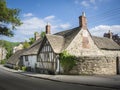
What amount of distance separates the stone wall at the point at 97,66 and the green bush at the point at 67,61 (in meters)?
1.52

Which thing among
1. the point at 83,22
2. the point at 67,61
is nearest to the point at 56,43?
the point at 67,61

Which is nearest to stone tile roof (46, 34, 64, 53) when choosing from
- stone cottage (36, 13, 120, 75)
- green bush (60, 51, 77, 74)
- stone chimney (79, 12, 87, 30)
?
stone cottage (36, 13, 120, 75)

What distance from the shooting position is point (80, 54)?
34625mm

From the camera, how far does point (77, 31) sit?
3519cm

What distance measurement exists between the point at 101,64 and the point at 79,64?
318 centimetres

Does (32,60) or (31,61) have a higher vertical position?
(32,60)

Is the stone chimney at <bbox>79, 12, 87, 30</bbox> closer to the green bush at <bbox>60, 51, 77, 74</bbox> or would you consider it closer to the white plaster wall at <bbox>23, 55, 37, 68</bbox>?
the green bush at <bbox>60, 51, 77, 74</bbox>

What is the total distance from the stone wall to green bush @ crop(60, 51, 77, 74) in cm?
152

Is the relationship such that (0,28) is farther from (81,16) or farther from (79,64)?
(81,16)

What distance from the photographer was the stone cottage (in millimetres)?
27484

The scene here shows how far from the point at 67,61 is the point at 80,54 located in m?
5.05

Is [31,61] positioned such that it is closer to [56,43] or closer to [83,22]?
[56,43]

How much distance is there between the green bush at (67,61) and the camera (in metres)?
29.4

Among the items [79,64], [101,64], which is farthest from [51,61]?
[101,64]
